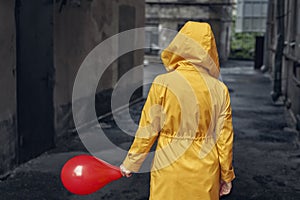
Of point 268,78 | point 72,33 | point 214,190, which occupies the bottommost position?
point 268,78

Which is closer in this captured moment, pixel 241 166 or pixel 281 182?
pixel 281 182

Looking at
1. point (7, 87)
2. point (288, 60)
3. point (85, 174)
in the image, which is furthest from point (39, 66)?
point (288, 60)

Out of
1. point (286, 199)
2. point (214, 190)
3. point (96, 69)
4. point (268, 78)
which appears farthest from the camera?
point (268, 78)

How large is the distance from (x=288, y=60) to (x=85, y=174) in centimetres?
1077

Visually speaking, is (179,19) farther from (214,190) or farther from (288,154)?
(214,190)

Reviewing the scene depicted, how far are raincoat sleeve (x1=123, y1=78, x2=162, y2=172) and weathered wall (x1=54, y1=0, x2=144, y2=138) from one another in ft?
15.5

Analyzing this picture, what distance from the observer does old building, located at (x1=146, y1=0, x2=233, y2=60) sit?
2778 cm

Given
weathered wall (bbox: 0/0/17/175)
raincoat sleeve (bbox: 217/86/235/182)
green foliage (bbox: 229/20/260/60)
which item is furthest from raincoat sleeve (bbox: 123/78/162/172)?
green foliage (bbox: 229/20/260/60)

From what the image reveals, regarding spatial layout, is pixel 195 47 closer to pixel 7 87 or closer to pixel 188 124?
pixel 188 124

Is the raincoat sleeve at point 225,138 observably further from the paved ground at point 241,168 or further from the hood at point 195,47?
the paved ground at point 241,168

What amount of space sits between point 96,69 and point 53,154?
9.00 ft

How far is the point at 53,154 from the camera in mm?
7305

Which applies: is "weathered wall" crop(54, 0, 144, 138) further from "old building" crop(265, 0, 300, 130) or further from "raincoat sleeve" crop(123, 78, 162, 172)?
"raincoat sleeve" crop(123, 78, 162, 172)

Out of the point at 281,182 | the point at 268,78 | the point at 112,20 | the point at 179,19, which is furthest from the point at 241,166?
the point at 179,19
